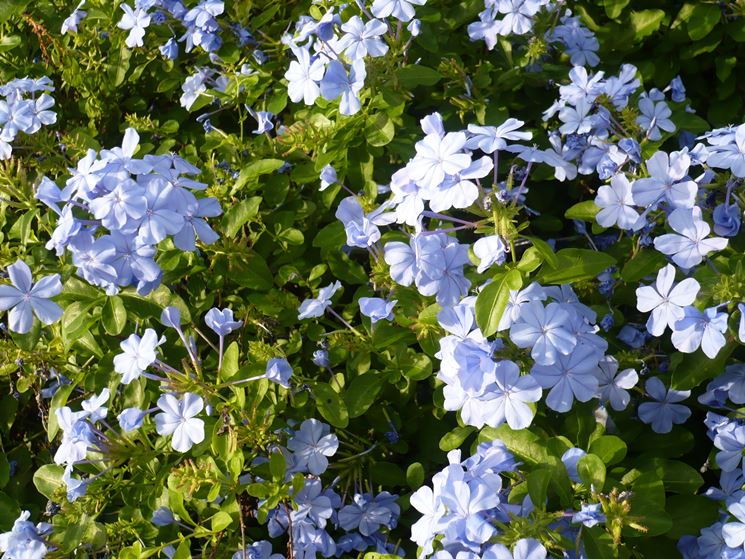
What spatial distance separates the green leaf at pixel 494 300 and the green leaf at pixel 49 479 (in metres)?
1.16

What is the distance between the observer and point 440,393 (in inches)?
78.1

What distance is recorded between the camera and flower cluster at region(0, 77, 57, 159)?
2.28 metres

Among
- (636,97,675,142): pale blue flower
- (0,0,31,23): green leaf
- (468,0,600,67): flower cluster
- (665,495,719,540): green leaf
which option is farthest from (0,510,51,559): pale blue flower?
→ (636,97,675,142): pale blue flower

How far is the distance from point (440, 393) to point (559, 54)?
130 cm

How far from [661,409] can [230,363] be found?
1.00m

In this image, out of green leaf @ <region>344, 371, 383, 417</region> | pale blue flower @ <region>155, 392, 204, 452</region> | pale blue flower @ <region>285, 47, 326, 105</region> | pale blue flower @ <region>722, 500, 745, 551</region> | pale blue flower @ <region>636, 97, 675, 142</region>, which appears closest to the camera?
pale blue flower @ <region>722, 500, 745, 551</region>

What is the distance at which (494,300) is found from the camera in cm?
156

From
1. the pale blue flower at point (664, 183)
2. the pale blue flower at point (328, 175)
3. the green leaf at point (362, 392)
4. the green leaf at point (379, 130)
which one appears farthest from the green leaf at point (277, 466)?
the pale blue flower at point (664, 183)

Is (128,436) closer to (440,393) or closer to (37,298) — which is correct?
(37,298)

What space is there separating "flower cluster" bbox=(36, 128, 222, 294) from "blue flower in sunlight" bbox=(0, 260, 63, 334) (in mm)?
104

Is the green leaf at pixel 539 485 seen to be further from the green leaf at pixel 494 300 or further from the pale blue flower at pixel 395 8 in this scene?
the pale blue flower at pixel 395 8

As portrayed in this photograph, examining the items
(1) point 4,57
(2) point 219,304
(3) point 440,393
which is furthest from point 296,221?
(1) point 4,57

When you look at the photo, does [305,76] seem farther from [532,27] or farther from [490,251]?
[490,251]

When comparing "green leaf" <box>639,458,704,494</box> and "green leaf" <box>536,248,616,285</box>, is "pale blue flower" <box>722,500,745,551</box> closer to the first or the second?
"green leaf" <box>639,458,704,494</box>
